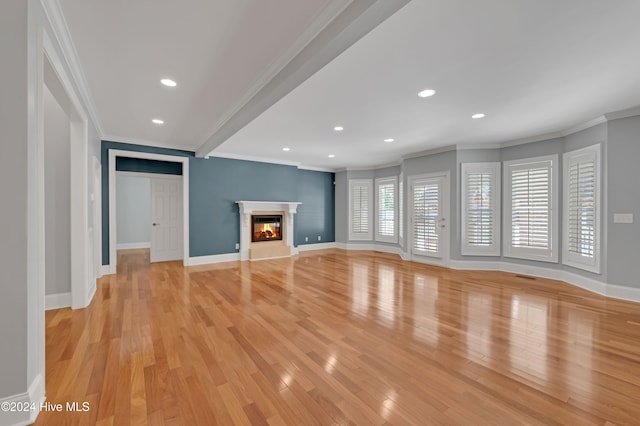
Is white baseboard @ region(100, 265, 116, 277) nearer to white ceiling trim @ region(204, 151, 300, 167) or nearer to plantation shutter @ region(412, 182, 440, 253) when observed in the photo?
white ceiling trim @ region(204, 151, 300, 167)

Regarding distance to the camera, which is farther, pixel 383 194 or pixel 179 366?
pixel 383 194

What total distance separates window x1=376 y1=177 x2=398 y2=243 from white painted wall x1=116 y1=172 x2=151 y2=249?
741cm

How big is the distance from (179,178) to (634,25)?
772 cm

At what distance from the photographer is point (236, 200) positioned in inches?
268

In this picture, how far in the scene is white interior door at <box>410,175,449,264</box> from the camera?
6.05 metres

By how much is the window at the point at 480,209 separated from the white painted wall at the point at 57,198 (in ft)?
22.5

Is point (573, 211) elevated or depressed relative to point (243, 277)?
elevated

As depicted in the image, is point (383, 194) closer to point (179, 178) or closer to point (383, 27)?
point (179, 178)

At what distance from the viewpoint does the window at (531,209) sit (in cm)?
500

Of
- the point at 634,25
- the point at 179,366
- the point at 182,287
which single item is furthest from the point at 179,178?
the point at 634,25

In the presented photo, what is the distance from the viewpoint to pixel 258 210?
23.3 ft

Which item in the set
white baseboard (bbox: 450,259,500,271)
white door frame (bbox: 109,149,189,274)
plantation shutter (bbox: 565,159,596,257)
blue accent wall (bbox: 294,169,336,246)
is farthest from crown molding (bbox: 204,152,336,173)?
plantation shutter (bbox: 565,159,596,257)
